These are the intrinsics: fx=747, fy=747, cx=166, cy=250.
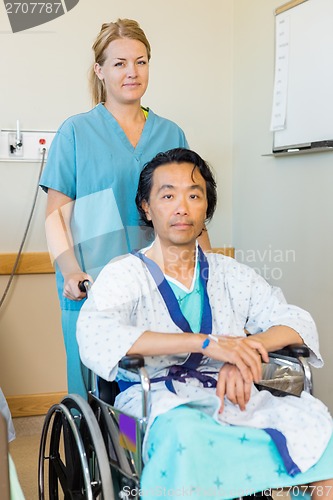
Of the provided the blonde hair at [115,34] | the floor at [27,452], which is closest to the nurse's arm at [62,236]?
the blonde hair at [115,34]

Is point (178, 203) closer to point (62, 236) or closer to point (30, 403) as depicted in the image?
point (62, 236)

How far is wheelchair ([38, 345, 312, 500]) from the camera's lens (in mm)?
1618

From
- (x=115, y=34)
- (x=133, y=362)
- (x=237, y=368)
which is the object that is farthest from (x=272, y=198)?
(x=133, y=362)

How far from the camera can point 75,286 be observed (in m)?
1.93

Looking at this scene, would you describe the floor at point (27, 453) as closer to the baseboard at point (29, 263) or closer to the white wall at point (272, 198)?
the baseboard at point (29, 263)

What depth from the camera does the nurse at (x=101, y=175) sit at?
7.01ft

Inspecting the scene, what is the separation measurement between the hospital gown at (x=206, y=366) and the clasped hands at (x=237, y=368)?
40 mm

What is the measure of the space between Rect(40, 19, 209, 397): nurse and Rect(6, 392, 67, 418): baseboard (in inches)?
46.3

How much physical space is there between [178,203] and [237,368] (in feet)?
1.46

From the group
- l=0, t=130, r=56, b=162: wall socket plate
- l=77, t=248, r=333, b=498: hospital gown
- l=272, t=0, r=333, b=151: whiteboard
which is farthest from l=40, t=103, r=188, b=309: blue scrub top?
l=0, t=130, r=56, b=162: wall socket plate

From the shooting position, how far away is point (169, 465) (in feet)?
4.95

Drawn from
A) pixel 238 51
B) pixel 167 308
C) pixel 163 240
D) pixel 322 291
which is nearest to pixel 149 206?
pixel 163 240

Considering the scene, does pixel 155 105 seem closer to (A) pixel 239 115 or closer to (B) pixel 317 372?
(A) pixel 239 115

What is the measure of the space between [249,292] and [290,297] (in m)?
1.03
